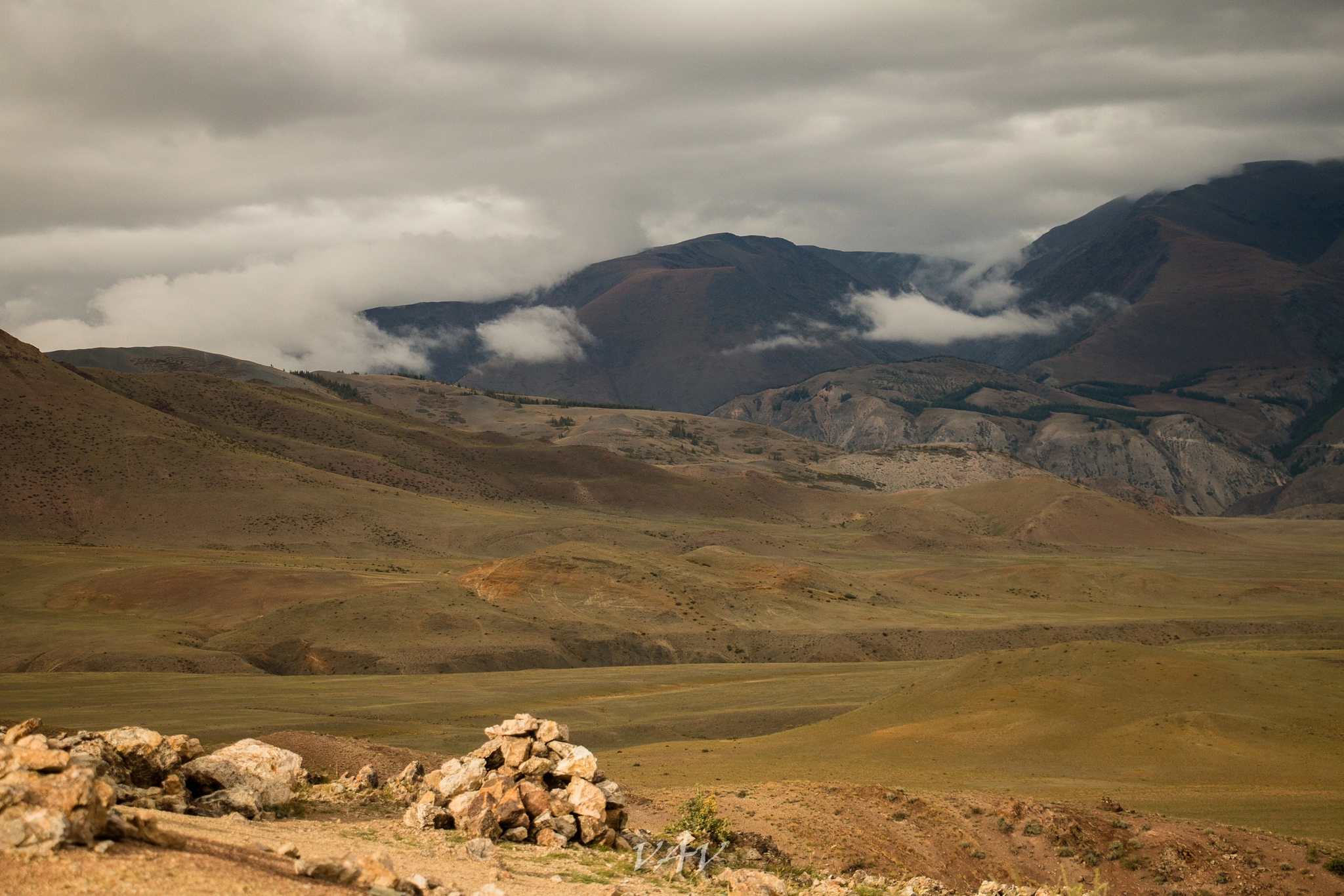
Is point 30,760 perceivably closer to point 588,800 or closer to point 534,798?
point 534,798

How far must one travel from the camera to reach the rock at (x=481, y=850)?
21.2 metres

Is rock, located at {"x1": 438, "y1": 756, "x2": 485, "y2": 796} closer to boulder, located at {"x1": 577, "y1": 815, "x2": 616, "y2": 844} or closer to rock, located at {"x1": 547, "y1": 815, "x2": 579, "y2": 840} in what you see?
rock, located at {"x1": 547, "y1": 815, "x2": 579, "y2": 840}

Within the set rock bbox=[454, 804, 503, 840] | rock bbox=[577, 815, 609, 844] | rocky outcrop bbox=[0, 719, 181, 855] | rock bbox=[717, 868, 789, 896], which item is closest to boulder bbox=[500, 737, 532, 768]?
rock bbox=[454, 804, 503, 840]

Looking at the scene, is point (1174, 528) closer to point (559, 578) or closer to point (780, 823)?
point (559, 578)

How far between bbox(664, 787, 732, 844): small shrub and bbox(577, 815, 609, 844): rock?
226 centimetres

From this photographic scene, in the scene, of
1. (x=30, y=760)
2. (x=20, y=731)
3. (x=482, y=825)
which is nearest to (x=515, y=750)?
(x=482, y=825)

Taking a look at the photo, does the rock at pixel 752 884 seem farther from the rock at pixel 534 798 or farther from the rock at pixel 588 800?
the rock at pixel 534 798

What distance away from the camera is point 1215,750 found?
39.4 metres

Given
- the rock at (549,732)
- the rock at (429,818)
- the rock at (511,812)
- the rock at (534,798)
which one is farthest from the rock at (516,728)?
the rock at (429,818)

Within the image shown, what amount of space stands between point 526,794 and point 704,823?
156 inches

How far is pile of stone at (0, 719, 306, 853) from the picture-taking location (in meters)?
14.3

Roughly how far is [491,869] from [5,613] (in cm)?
7177

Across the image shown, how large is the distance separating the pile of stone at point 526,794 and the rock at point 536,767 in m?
0.01

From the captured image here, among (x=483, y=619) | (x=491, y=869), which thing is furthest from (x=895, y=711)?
(x=483, y=619)
